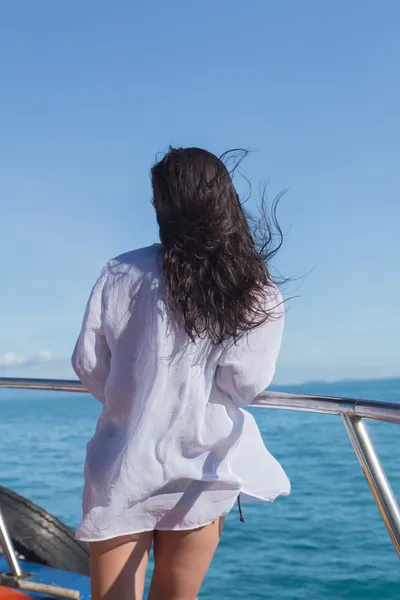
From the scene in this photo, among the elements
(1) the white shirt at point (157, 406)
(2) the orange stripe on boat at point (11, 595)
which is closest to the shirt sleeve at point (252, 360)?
(1) the white shirt at point (157, 406)

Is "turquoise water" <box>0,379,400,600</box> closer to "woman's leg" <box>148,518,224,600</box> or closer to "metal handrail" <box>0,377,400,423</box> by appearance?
"metal handrail" <box>0,377,400,423</box>

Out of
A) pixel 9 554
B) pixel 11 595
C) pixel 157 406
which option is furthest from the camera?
→ pixel 9 554

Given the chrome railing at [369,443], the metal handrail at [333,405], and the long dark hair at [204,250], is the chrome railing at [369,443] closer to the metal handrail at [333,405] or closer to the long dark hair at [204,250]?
the metal handrail at [333,405]

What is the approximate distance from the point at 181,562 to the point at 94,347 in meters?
0.46

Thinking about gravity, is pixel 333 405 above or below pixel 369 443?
above

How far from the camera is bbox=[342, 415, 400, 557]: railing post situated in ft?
5.38

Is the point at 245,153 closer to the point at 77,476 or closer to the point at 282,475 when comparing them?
the point at 282,475

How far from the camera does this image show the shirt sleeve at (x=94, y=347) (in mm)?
1530

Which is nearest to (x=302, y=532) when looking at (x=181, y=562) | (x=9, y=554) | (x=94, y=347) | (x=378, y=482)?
(x=9, y=554)

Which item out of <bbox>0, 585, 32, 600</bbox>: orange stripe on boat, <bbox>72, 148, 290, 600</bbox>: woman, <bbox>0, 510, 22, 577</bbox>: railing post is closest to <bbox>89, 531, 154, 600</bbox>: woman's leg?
<bbox>72, 148, 290, 600</bbox>: woman

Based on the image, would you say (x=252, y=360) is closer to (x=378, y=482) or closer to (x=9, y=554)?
(x=378, y=482)

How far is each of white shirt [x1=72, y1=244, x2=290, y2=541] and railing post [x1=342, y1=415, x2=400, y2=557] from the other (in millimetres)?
256

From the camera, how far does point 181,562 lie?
1510 millimetres

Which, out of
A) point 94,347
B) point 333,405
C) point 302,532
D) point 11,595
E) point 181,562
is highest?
point 302,532
